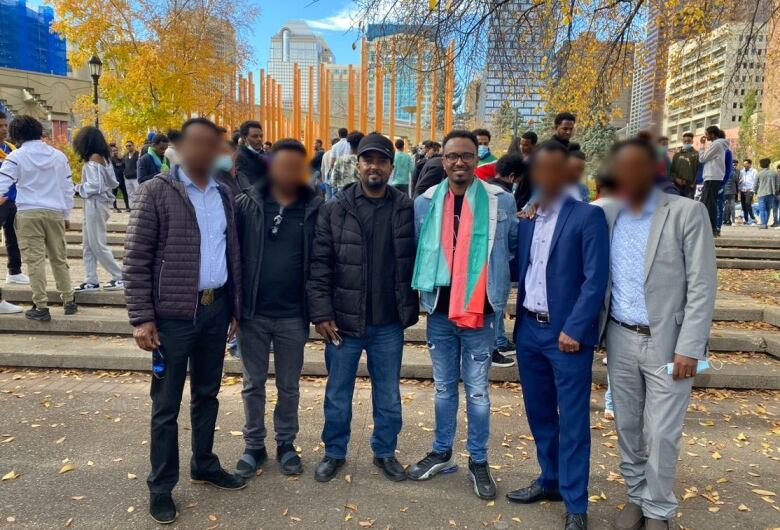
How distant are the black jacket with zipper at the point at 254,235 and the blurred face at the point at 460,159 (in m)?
0.93

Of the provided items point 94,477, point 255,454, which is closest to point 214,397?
point 255,454

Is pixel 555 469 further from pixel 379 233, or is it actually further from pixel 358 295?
pixel 379 233

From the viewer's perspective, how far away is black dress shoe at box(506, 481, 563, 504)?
3.24 meters

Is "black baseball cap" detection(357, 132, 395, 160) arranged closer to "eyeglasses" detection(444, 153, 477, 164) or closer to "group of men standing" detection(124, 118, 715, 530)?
"group of men standing" detection(124, 118, 715, 530)

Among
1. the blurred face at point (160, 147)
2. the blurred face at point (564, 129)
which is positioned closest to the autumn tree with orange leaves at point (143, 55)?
the blurred face at point (160, 147)

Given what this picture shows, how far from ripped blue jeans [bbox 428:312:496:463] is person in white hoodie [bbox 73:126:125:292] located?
5195 millimetres

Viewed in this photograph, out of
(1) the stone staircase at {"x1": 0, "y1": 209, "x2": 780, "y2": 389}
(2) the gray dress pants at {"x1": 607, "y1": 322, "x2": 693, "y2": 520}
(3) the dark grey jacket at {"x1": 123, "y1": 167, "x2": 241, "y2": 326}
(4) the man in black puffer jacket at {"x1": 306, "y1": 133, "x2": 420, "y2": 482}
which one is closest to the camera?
(2) the gray dress pants at {"x1": 607, "y1": 322, "x2": 693, "y2": 520}

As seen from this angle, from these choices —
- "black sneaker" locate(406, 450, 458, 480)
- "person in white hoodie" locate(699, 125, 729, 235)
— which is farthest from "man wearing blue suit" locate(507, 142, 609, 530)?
"person in white hoodie" locate(699, 125, 729, 235)

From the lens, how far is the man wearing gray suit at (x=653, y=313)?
2648mm

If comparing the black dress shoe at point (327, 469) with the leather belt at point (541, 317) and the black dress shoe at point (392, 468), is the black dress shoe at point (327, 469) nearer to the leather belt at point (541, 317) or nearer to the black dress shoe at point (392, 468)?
the black dress shoe at point (392, 468)

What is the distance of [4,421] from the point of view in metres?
4.25

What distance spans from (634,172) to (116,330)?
5724mm

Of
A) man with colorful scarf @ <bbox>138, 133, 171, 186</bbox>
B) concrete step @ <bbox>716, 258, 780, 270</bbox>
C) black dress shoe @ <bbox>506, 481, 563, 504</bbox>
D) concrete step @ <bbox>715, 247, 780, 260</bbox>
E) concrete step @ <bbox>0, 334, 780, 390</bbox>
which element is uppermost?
man with colorful scarf @ <bbox>138, 133, 171, 186</bbox>

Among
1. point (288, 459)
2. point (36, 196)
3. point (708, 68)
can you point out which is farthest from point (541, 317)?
point (708, 68)
